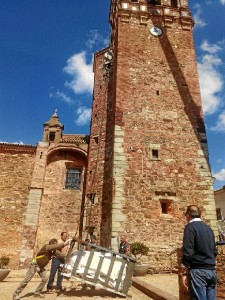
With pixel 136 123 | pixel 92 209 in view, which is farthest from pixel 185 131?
pixel 92 209

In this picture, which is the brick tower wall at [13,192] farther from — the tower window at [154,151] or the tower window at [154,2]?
the tower window at [154,2]

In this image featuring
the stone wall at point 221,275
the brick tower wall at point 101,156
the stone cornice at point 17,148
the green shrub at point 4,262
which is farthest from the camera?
the stone cornice at point 17,148

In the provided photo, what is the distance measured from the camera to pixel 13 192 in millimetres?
15844

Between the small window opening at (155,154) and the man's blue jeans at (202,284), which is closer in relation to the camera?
the man's blue jeans at (202,284)

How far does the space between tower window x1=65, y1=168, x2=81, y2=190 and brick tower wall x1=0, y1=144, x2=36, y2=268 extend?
2.26 metres

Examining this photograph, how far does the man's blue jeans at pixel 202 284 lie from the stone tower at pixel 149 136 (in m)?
8.42

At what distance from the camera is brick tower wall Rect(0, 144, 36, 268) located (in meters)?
14.6

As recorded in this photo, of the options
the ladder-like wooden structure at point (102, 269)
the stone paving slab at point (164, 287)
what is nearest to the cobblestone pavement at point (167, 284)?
the stone paving slab at point (164, 287)

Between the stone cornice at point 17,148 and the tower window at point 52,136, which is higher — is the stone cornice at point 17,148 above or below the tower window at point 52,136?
below

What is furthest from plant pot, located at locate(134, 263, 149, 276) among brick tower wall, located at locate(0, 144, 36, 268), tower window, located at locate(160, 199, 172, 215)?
brick tower wall, located at locate(0, 144, 36, 268)

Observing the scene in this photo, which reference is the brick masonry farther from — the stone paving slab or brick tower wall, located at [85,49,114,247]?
the stone paving slab

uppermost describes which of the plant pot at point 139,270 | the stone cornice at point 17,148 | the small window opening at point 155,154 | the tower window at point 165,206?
the stone cornice at point 17,148

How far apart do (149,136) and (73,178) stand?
5721 mm

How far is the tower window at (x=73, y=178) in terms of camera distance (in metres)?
16.5
